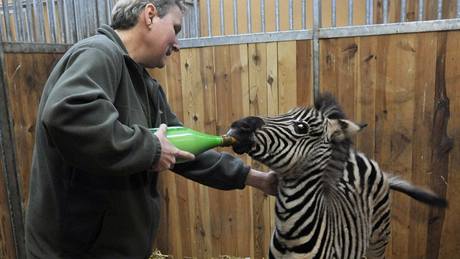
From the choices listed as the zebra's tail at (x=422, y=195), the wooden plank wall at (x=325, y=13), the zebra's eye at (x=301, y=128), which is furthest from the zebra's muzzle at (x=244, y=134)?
the wooden plank wall at (x=325, y=13)

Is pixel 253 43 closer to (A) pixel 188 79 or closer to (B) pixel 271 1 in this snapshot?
(A) pixel 188 79

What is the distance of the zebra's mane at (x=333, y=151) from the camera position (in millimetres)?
1279

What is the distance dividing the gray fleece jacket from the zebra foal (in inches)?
13.6

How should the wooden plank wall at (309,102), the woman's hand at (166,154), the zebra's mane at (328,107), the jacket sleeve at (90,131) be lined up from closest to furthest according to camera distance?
the jacket sleeve at (90,131) < the woman's hand at (166,154) < the zebra's mane at (328,107) < the wooden plank wall at (309,102)

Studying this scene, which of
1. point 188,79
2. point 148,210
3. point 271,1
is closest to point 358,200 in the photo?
point 148,210

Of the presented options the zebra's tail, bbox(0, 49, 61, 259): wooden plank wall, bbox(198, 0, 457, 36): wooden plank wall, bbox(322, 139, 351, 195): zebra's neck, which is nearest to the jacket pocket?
bbox(322, 139, 351, 195): zebra's neck

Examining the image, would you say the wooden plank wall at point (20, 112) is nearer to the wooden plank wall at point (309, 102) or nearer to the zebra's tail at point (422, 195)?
the wooden plank wall at point (309, 102)

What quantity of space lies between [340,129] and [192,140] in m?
0.48

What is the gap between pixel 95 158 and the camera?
3.17ft

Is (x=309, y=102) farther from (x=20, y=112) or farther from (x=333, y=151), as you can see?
(x=20, y=112)

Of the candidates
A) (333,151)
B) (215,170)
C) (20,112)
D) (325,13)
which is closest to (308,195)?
(333,151)

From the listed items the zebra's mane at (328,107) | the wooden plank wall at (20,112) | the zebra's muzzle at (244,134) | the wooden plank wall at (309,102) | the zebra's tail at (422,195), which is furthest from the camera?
the wooden plank wall at (20,112)

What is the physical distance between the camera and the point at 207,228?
2.84 m

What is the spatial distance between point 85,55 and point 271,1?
2497mm
